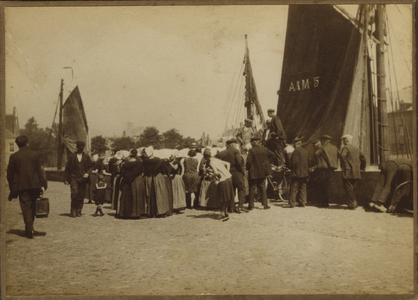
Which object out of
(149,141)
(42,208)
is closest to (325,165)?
(149,141)

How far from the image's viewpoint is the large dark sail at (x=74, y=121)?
584cm

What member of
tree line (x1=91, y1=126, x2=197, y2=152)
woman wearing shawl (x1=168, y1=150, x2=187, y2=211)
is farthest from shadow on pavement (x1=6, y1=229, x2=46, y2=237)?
woman wearing shawl (x1=168, y1=150, x2=187, y2=211)

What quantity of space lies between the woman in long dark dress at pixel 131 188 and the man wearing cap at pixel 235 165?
5.13 feet

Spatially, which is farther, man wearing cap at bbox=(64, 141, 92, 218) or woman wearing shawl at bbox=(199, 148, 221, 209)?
woman wearing shawl at bbox=(199, 148, 221, 209)

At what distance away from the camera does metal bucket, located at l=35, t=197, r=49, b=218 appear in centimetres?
572

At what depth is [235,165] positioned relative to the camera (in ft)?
23.7

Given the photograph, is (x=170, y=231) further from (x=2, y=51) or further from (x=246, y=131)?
(x=2, y=51)

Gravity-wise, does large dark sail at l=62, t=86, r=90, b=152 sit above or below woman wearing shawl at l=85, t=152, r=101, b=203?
above

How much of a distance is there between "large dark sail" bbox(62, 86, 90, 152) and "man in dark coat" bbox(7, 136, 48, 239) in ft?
1.99

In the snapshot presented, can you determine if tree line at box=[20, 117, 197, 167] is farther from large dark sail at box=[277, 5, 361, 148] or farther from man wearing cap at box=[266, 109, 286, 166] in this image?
large dark sail at box=[277, 5, 361, 148]

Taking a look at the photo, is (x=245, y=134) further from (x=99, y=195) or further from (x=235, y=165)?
(x=99, y=195)

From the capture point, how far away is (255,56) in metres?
5.98

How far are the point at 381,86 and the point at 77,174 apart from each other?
5346 mm

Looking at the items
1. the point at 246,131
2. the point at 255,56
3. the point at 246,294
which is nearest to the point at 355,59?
the point at 255,56
